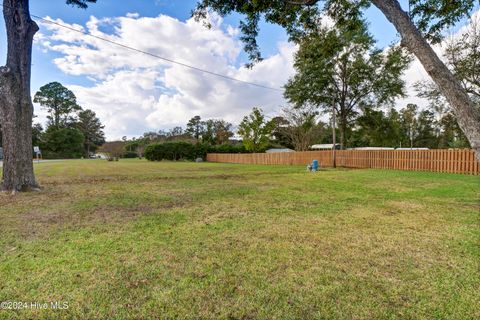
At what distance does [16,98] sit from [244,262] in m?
7.86

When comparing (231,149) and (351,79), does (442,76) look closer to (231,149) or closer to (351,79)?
(351,79)

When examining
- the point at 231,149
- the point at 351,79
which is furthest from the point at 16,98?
the point at 231,149

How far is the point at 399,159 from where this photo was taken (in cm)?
1573

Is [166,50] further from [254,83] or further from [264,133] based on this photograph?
[264,133]

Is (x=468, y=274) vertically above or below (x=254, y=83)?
below

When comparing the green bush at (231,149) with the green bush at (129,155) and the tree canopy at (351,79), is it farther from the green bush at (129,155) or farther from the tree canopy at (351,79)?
the green bush at (129,155)

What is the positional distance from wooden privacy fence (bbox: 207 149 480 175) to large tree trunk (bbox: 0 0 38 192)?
57.5 feet

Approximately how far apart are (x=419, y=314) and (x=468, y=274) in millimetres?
1022

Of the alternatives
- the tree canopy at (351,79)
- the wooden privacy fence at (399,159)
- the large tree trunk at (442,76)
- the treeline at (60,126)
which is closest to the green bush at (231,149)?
the wooden privacy fence at (399,159)

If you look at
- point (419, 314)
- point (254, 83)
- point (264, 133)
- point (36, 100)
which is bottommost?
point (419, 314)

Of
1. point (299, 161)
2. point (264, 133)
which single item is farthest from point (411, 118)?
point (299, 161)

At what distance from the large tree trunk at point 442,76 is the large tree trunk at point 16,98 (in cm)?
858

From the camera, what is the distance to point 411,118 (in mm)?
42781

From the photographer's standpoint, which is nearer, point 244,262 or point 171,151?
point 244,262
